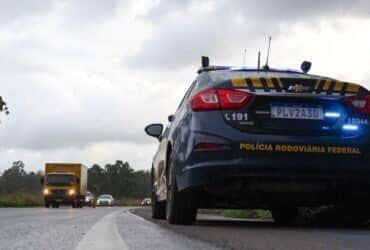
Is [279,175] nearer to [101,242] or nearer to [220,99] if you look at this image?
[220,99]

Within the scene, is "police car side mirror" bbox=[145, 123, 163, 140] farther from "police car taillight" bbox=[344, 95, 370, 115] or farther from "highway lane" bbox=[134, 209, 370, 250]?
"police car taillight" bbox=[344, 95, 370, 115]

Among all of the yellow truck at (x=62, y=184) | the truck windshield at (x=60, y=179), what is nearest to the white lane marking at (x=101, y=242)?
the yellow truck at (x=62, y=184)

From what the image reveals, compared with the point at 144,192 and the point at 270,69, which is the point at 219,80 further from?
the point at 144,192

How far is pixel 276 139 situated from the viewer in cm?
751

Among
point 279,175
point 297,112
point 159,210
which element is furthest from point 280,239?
point 159,210

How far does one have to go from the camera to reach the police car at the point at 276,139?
7.50 meters

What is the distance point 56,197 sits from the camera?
4197cm

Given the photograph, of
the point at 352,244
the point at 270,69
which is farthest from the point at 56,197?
the point at 352,244

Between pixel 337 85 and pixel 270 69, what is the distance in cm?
104

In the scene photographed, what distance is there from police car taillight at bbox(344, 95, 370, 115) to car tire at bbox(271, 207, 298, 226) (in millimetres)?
2730

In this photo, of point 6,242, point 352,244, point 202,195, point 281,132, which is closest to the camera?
point 352,244

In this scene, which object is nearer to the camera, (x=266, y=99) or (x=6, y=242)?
(x=6, y=242)

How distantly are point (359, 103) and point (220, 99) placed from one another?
1.53 m

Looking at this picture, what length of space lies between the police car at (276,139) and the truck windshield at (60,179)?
35584mm
